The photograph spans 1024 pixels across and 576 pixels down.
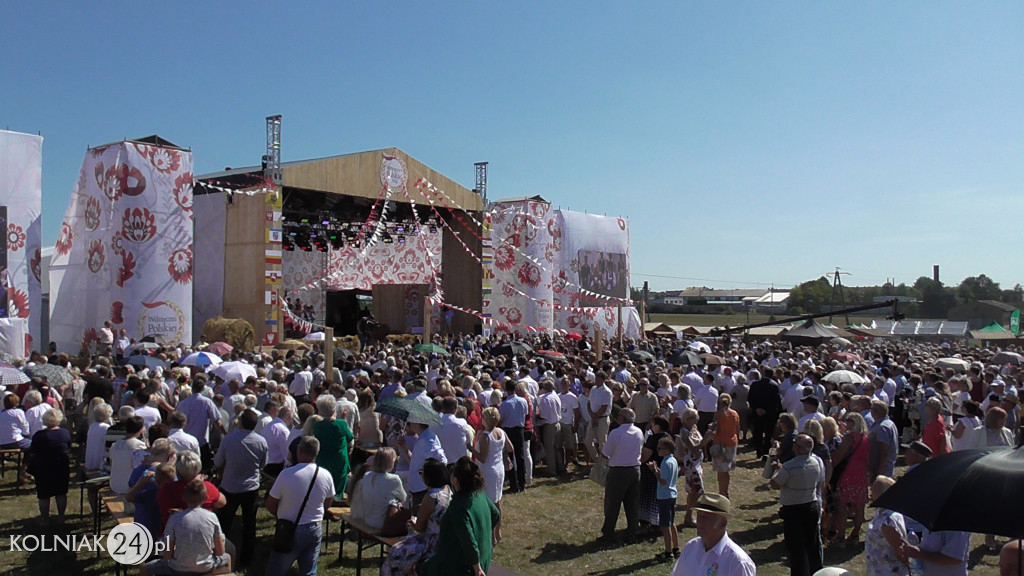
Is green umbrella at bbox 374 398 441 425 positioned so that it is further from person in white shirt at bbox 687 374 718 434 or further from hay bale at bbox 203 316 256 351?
hay bale at bbox 203 316 256 351

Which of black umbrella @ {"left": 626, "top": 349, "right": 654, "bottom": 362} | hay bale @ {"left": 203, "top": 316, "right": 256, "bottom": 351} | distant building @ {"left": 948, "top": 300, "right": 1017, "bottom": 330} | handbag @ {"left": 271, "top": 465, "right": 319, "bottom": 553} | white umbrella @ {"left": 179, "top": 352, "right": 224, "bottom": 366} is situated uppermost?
distant building @ {"left": 948, "top": 300, "right": 1017, "bottom": 330}

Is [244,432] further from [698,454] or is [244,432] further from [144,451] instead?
[698,454]

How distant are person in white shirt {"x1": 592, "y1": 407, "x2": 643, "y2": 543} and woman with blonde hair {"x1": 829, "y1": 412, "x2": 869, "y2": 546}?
5.64 feet

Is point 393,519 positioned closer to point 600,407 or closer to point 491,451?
point 491,451

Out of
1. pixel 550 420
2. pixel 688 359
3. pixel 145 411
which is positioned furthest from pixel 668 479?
pixel 688 359

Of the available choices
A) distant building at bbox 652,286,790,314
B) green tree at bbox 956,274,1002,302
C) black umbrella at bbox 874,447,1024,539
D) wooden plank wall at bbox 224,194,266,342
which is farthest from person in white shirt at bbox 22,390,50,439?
distant building at bbox 652,286,790,314

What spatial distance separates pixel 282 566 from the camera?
191 inches

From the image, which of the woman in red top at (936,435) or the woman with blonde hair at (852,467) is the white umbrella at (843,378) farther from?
the woman with blonde hair at (852,467)

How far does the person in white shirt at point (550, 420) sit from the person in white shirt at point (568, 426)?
12 centimetres

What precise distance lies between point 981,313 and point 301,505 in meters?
57.4

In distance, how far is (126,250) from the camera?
18.2 metres

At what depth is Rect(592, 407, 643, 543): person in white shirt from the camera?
6.69 m

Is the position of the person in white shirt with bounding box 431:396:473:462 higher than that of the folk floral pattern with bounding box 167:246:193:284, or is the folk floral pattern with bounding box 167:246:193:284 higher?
the folk floral pattern with bounding box 167:246:193:284

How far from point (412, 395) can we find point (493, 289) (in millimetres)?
19456
